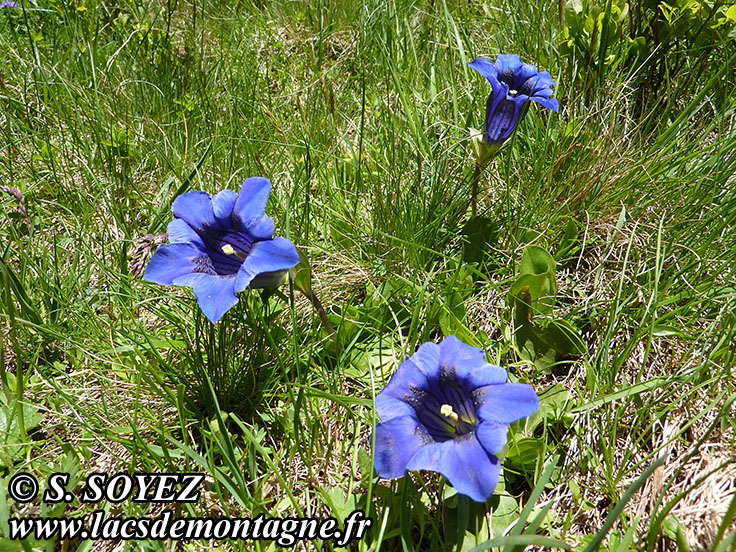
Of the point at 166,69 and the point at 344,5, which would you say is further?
the point at 344,5

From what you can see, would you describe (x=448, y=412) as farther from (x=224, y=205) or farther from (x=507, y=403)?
(x=224, y=205)

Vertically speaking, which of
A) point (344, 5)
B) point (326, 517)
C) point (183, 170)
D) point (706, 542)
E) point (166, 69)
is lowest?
point (706, 542)

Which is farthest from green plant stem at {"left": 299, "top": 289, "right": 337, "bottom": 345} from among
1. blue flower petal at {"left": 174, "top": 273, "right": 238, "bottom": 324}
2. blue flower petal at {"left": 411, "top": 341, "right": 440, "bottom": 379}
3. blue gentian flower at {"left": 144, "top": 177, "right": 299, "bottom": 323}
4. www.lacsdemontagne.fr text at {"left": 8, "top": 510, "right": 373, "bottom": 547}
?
www.lacsdemontagne.fr text at {"left": 8, "top": 510, "right": 373, "bottom": 547}

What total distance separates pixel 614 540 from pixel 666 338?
0.69m

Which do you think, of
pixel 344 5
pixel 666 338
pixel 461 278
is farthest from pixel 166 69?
pixel 666 338

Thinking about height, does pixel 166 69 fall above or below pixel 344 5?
below

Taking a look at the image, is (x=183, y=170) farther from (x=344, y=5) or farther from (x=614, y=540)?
(x=614, y=540)

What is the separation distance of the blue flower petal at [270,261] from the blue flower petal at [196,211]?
0.25m

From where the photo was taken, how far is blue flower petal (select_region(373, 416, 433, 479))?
4.38 feet

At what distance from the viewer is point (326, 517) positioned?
162 cm

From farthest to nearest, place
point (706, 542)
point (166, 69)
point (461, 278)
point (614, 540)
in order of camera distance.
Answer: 1. point (166, 69)
2. point (461, 278)
3. point (614, 540)
4. point (706, 542)

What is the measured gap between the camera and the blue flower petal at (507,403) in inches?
52.4

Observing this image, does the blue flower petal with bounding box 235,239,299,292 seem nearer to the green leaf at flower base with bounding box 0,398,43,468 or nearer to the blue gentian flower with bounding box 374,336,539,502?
the blue gentian flower with bounding box 374,336,539,502

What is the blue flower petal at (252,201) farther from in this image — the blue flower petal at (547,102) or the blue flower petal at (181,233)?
the blue flower petal at (547,102)
